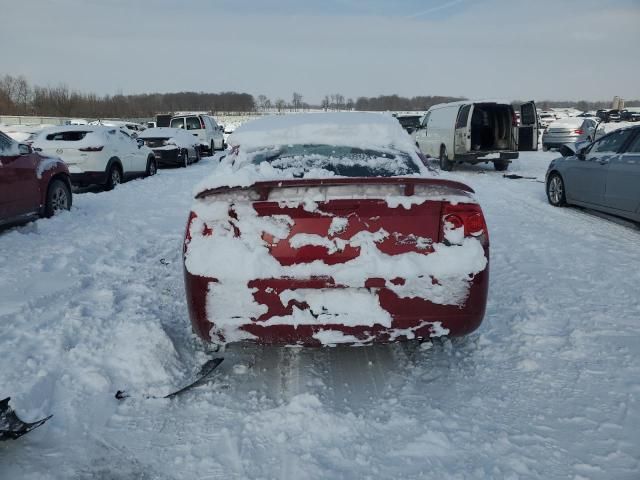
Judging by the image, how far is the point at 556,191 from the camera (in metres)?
9.80

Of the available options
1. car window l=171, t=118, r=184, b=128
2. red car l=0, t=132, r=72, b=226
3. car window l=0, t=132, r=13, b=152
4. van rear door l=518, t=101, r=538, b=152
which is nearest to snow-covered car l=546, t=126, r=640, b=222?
van rear door l=518, t=101, r=538, b=152

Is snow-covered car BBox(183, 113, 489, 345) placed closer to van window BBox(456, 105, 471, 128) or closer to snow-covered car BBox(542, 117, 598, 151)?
van window BBox(456, 105, 471, 128)

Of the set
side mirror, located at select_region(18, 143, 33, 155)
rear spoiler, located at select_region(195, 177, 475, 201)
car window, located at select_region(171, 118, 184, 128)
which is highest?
car window, located at select_region(171, 118, 184, 128)

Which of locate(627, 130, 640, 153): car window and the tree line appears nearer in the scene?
locate(627, 130, 640, 153): car window

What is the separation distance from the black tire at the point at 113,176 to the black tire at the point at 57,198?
3.75m

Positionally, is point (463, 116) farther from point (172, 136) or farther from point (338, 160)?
point (338, 160)

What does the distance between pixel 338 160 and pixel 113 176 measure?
10.1 metres

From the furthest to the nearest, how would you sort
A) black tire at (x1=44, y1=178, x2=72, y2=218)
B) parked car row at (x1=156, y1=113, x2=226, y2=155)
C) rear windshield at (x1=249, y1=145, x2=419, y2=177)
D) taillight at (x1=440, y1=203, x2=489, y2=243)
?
parked car row at (x1=156, y1=113, x2=226, y2=155) → black tire at (x1=44, y1=178, x2=72, y2=218) → rear windshield at (x1=249, y1=145, x2=419, y2=177) → taillight at (x1=440, y1=203, x2=489, y2=243)

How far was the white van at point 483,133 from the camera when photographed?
615 inches

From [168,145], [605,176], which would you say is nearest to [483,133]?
[605,176]

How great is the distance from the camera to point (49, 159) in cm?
825

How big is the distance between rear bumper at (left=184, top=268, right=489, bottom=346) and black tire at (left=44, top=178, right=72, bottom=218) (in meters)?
6.03

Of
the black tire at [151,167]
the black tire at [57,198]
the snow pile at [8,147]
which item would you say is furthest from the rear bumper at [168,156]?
the snow pile at [8,147]

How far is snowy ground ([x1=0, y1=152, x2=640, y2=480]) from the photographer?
2.55 m
